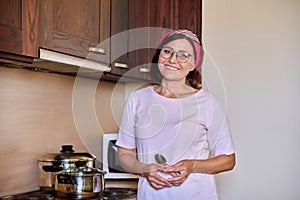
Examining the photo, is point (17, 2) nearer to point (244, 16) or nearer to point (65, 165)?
point (65, 165)

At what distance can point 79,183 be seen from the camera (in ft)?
5.34

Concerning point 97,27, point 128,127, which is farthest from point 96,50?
point 128,127

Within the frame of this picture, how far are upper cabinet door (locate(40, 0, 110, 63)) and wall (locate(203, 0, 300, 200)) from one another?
84 cm

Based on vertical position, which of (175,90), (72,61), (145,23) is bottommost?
(175,90)

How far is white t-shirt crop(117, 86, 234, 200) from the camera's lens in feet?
5.48

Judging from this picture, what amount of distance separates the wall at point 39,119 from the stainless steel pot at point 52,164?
0.07 metres

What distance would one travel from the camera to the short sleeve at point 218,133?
5.57 ft

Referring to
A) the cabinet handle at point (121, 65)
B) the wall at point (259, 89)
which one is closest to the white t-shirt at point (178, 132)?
the cabinet handle at point (121, 65)

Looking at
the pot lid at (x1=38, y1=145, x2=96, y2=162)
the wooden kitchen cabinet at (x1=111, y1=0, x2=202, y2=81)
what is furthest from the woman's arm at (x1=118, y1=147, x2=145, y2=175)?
the wooden kitchen cabinet at (x1=111, y1=0, x2=202, y2=81)

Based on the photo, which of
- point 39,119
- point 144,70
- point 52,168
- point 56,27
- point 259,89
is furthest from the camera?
point 259,89

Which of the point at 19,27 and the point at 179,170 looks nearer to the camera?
the point at 19,27

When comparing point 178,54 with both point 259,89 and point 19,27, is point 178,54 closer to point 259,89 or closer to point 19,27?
point 19,27

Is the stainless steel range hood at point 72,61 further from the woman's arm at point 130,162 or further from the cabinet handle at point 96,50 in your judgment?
the woman's arm at point 130,162

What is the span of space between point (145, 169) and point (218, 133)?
0.31 meters
